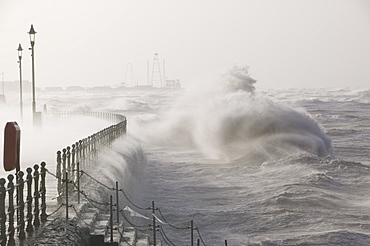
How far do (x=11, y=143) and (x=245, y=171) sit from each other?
19716mm

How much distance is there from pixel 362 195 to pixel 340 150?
18.6m

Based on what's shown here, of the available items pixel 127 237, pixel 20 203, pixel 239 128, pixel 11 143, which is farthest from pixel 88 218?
pixel 239 128

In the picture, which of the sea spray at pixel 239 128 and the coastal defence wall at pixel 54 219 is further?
the sea spray at pixel 239 128

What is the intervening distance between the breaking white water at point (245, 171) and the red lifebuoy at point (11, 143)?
580cm

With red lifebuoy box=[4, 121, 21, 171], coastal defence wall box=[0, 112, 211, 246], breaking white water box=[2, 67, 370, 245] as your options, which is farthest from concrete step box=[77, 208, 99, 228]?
breaking white water box=[2, 67, 370, 245]

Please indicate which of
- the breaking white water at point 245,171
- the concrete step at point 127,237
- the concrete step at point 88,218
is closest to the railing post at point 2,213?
the concrete step at point 88,218

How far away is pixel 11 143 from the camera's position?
9.23m

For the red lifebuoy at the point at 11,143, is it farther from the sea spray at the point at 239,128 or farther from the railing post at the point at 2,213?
the sea spray at the point at 239,128

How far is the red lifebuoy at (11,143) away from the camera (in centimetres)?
915

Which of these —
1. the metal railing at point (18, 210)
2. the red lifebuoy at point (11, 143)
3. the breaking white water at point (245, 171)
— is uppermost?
the red lifebuoy at point (11, 143)

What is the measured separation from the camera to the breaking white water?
52.1 ft

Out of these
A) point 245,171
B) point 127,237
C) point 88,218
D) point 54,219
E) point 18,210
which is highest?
point 18,210

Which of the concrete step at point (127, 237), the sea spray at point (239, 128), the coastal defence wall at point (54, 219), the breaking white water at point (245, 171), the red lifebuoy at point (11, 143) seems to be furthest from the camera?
the sea spray at point (239, 128)

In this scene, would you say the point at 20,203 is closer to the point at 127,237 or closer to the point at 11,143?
the point at 11,143
